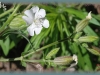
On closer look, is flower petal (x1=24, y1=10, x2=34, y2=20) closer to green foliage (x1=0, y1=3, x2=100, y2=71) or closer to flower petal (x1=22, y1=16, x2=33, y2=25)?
flower petal (x1=22, y1=16, x2=33, y2=25)

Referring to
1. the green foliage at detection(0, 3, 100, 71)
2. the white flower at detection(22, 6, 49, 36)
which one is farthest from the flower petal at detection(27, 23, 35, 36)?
the green foliage at detection(0, 3, 100, 71)

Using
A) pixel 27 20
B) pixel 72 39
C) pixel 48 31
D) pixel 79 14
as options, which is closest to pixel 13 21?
pixel 27 20

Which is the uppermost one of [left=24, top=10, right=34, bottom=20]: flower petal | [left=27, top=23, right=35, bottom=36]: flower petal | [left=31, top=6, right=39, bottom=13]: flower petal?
[left=31, top=6, right=39, bottom=13]: flower petal

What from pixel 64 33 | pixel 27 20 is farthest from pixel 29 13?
pixel 64 33

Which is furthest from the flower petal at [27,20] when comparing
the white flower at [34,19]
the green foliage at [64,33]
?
the green foliage at [64,33]

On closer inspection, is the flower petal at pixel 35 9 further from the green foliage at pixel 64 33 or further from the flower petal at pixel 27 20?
the green foliage at pixel 64 33

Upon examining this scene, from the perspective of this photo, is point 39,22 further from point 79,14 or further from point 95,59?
point 95,59

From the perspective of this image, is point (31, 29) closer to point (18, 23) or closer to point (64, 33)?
point (18, 23)
